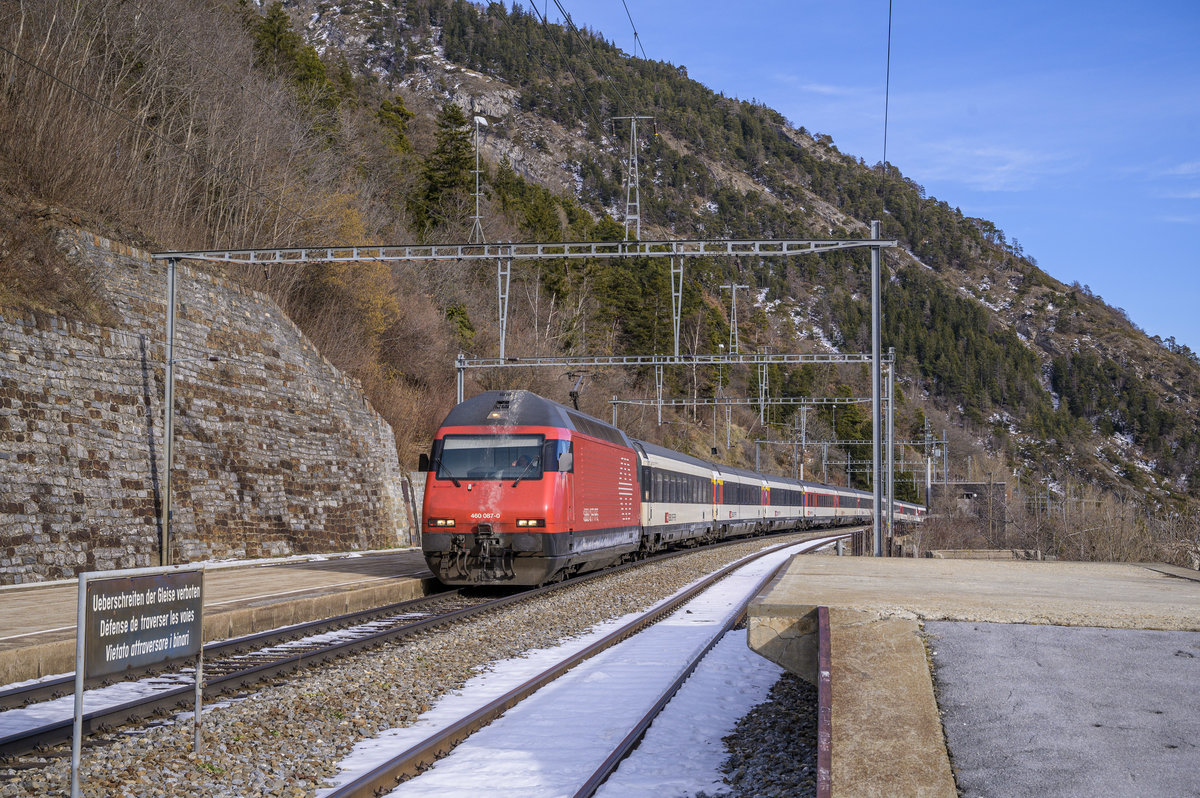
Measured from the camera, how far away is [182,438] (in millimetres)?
22203

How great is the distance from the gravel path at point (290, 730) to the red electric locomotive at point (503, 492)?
3605 millimetres

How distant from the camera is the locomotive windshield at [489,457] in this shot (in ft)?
56.7

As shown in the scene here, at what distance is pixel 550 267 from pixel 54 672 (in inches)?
2516

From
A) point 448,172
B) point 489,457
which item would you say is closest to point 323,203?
point 489,457

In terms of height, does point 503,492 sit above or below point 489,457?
below

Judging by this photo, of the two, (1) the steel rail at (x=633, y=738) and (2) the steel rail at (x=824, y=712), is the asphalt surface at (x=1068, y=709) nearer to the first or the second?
(2) the steel rail at (x=824, y=712)

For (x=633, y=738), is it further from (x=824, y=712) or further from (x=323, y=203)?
(x=323, y=203)

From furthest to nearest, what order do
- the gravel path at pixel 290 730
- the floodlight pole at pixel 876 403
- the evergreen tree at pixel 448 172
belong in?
the evergreen tree at pixel 448 172 < the floodlight pole at pixel 876 403 < the gravel path at pixel 290 730

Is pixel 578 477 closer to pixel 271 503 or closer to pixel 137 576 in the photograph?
pixel 271 503

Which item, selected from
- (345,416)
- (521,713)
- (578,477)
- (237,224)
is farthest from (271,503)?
(521,713)

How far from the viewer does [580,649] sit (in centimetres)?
1182

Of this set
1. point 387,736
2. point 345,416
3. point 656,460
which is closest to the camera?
point 387,736

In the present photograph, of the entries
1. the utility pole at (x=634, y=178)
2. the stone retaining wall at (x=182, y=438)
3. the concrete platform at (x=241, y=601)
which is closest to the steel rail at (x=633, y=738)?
the concrete platform at (x=241, y=601)

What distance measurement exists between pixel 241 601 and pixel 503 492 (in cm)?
472
